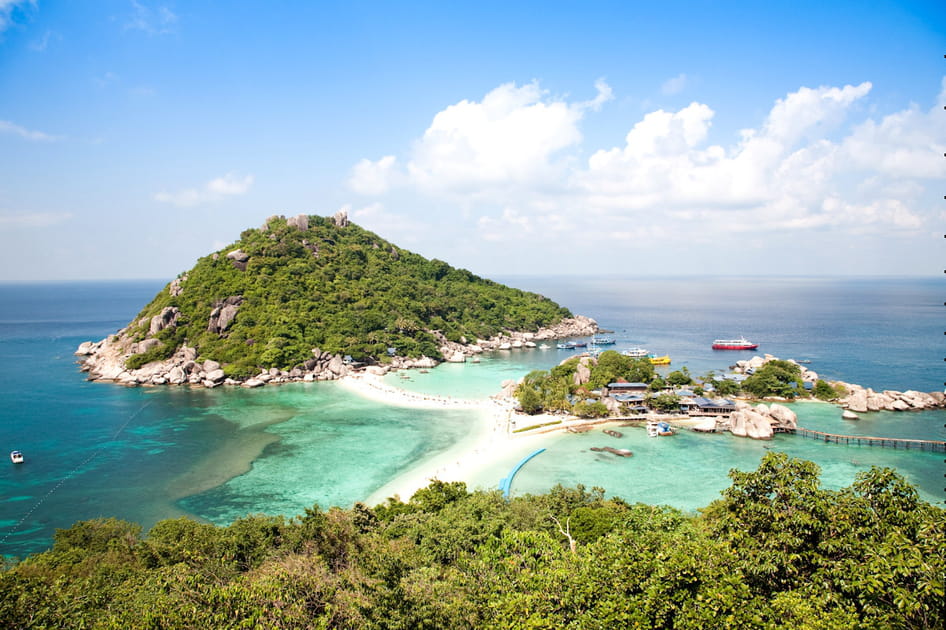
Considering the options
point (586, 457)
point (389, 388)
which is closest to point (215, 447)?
point (389, 388)

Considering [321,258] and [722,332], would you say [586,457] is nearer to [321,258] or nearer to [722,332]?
[321,258]

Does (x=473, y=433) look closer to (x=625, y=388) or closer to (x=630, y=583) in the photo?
(x=625, y=388)

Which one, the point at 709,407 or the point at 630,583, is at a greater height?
the point at 630,583

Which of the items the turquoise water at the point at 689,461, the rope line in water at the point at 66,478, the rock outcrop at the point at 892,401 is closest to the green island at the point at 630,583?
the rope line in water at the point at 66,478

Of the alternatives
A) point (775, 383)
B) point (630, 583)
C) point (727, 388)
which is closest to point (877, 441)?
point (775, 383)

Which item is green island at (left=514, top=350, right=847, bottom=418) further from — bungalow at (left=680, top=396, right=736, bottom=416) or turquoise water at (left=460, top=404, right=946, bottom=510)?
turquoise water at (left=460, top=404, right=946, bottom=510)

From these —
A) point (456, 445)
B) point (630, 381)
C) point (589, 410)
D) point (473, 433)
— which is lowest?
point (456, 445)
